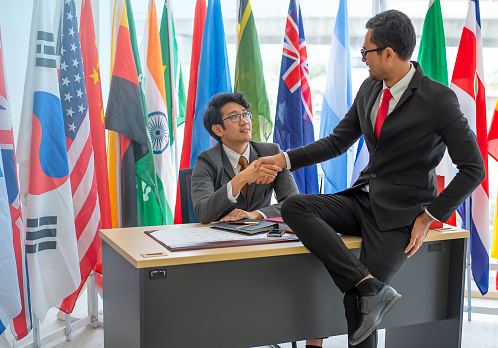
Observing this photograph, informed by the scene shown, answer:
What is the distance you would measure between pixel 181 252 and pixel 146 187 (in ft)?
4.93

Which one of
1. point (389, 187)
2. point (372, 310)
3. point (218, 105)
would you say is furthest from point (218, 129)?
point (372, 310)

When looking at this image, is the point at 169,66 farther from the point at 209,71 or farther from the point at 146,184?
the point at 146,184

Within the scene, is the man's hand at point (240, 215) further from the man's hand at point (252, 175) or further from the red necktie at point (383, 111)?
the red necktie at point (383, 111)

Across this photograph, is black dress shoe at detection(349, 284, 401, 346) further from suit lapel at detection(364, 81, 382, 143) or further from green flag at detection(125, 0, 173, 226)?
green flag at detection(125, 0, 173, 226)

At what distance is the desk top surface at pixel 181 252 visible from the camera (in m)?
1.84

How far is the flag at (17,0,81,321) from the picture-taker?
2734mm

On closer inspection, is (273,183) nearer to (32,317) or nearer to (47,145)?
(47,145)

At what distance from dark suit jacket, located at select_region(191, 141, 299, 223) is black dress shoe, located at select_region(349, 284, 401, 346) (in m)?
0.78

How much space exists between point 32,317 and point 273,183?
5.01 feet

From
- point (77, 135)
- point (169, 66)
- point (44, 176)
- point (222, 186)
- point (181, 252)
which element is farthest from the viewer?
point (169, 66)

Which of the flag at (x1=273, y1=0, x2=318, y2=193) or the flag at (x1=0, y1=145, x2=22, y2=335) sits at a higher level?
the flag at (x1=273, y1=0, x2=318, y2=193)

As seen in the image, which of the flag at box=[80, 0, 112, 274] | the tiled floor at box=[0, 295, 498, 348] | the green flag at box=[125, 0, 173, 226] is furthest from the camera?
Result: the green flag at box=[125, 0, 173, 226]

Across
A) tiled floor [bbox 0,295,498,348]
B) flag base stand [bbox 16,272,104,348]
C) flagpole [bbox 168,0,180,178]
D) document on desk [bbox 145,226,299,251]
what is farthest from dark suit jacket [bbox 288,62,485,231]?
flag base stand [bbox 16,272,104,348]

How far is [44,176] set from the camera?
277 cm
